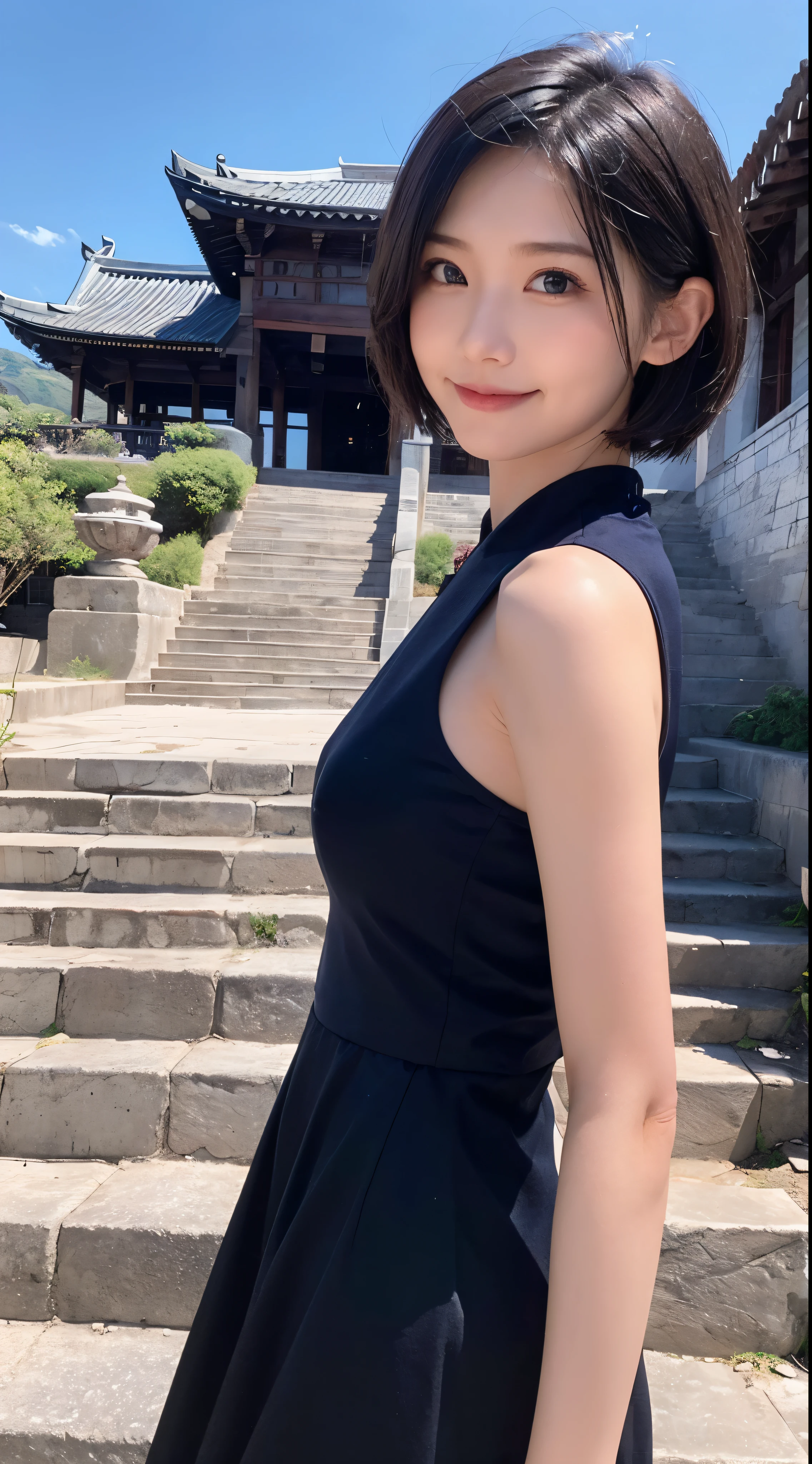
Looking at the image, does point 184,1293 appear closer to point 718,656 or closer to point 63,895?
point 63,895

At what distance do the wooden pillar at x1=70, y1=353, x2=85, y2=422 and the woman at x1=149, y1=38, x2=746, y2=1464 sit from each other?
19176 millimetres

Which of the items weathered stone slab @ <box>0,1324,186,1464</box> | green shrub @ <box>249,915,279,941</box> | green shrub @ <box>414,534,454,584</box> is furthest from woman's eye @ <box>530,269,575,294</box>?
green shrub @ <box>414,534,454,584</box>

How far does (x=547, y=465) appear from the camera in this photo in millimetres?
741

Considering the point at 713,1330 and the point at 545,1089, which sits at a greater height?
the point at 545,1089

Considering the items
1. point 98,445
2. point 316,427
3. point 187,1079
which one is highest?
point 316,427

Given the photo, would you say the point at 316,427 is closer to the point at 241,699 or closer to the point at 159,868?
the point at 241,699

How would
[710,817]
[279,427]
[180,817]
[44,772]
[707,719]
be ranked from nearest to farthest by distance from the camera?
1. [180,817]
2. [44,772]
3. [710,817]
4. [707,719]
5. [279,427]

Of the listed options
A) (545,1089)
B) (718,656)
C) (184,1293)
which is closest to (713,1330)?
(184,1293)

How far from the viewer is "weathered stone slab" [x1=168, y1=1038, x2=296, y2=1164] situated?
250cm

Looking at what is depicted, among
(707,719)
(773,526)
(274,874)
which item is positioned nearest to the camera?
(274,874)

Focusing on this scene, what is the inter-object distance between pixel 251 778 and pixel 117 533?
5113 mm

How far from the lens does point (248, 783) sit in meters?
3.76

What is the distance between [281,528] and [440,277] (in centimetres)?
1137

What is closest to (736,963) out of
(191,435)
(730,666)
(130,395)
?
(730,666)
